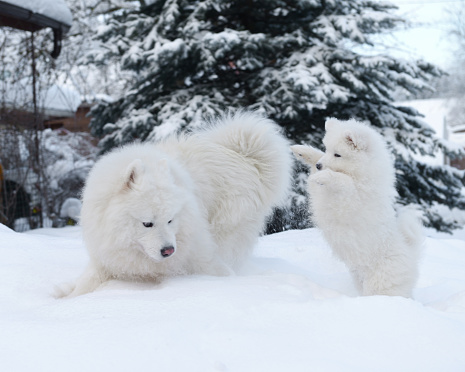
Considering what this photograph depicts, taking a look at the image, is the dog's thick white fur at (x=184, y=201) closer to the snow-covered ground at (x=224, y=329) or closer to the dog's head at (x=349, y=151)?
the snow-covered ground at (x=224, y=329)

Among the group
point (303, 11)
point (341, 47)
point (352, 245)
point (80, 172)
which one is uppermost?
point (303, 11)

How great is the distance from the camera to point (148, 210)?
107 inches

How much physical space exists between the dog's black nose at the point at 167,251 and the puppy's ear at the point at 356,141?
4.34 ft

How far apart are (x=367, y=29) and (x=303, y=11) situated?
1257mm

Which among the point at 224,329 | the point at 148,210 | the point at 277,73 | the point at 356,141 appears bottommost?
the point at 224,329

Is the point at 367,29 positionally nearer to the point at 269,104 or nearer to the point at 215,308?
the point at 269,104

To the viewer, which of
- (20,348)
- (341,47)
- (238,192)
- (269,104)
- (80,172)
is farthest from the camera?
(80,172)

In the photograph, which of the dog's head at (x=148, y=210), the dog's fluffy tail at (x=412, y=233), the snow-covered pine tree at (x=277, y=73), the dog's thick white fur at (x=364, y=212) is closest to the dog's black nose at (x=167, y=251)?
the dog's head at (x=148, y=210)

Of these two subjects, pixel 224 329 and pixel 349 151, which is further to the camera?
pixel 349 151

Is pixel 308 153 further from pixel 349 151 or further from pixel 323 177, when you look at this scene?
pixel 323 177

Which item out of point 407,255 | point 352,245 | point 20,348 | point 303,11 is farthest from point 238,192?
point 303,11

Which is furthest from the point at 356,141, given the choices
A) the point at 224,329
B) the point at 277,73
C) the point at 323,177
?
the point at 277,73

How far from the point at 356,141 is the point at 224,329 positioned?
1.56 metres

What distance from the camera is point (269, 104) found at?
24.4 ft
